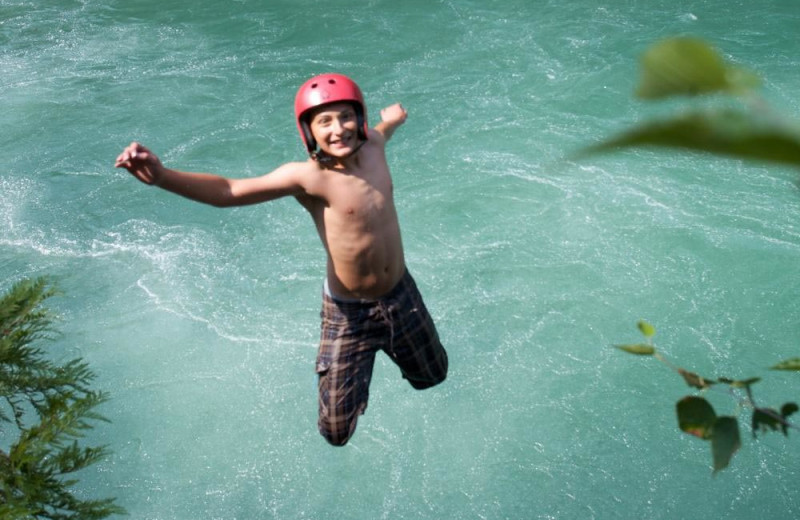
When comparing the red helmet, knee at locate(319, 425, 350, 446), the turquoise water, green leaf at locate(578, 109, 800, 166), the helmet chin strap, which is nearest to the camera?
green leaf at locate(578, 109, 800, 166)

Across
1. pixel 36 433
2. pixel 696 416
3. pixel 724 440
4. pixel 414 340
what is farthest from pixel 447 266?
pixel 724 440

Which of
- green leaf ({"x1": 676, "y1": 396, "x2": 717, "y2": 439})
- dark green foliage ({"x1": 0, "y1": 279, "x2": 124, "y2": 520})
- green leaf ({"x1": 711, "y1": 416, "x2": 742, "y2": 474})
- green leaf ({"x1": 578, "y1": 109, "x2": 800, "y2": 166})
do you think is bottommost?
dark green foliage ({"x1": 0, "y1": 279, "x2": 124, "y2": 520})

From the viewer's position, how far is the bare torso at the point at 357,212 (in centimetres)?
351

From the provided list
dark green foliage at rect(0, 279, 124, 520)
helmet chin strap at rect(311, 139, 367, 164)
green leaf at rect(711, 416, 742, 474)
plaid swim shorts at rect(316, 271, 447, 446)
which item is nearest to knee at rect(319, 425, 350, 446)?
plaid swim shorts at rect(316, 271, 447, 446)

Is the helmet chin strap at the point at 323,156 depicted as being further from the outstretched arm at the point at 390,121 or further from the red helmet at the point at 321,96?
the outstretched arm at the point at 390,121

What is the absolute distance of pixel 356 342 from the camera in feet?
12.9

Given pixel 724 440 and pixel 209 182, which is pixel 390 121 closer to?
pixel 209 182

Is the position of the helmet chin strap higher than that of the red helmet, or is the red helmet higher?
the red helmet

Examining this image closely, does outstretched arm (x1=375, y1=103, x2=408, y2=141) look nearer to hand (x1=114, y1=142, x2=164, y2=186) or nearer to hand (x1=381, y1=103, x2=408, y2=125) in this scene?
hand (x1=381, y1=103, x2=408, y2=125)

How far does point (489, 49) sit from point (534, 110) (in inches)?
54.1

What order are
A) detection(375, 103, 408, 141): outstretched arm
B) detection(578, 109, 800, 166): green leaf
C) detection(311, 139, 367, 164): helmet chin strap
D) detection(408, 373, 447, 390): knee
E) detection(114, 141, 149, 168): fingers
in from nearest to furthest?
detection(578, 109, 800, 166): green leaf → detection(114, 141, 149, 168): fingers → detection(311, 139, 367, 164): helmet chin strap → detection(375, 103, 408, 141): outstretched arm → detection(408, 373, 447, 390): knee

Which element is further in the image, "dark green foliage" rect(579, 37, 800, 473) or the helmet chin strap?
the helmet chin strap

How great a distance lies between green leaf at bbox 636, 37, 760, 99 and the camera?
0.49 meters

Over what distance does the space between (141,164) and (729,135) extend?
2782 mm
